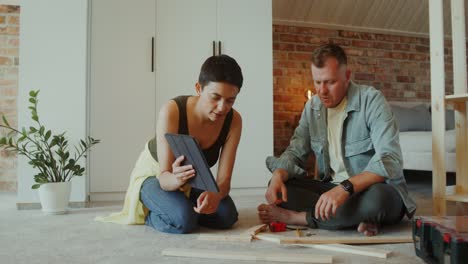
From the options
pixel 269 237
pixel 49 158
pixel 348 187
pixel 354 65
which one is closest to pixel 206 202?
pixel 269 237

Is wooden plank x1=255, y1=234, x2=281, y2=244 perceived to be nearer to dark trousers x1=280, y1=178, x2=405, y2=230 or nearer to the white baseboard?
dark trousers x1=280, y1=178, x2=405, y2=230

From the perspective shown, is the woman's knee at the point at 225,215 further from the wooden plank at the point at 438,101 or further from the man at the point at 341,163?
the wooden plank at the point at 438,101

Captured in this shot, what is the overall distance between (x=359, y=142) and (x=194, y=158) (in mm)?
773

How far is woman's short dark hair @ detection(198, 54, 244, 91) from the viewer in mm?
1523

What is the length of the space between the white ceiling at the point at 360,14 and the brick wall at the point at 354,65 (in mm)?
81

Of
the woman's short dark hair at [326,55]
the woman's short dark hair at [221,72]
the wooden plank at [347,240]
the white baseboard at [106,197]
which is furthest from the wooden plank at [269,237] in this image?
the white baseboard at [106,197]

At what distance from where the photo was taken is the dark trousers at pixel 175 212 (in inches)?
66.4

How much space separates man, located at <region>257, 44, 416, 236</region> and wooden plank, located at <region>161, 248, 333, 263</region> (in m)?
0.24

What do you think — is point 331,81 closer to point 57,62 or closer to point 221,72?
point 221,72

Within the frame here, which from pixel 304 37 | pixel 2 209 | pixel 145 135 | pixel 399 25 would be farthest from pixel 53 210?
pixel 399 25

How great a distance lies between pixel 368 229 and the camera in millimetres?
1634

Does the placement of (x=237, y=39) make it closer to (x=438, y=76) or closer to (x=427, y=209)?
(x=438, y=76)

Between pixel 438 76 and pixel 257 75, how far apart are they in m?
1.44

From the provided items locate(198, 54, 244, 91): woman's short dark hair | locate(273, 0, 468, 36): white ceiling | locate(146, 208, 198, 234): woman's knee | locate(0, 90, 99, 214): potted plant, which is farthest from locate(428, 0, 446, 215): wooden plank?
locate(273, 0, 468, 36): white ceiling
